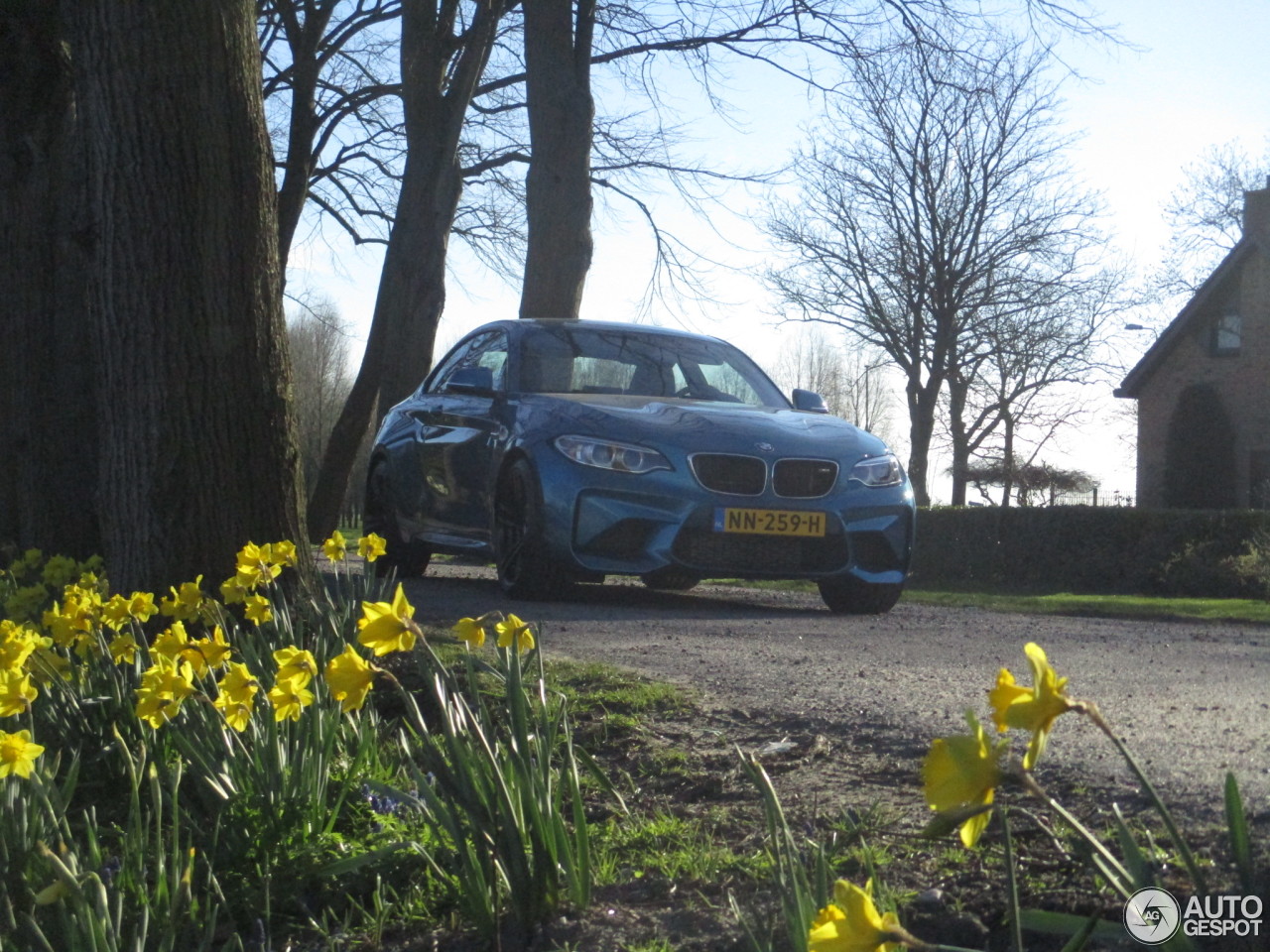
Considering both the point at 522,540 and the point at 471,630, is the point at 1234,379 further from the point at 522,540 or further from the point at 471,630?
the point at 471,630

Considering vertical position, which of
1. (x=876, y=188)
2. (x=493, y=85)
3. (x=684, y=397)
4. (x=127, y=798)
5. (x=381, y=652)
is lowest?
(x=127, y=798)

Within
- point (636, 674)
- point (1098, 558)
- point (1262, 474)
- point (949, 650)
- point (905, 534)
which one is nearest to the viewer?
point (636, 674)

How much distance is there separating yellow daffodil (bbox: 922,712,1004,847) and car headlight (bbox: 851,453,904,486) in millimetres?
6152

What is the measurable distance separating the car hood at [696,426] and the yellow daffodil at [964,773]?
19.2ft

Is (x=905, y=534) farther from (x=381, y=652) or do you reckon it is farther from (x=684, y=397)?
(x=381, y=652)

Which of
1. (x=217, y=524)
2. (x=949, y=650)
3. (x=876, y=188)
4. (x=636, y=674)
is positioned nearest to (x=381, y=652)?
(x=636, y=674)

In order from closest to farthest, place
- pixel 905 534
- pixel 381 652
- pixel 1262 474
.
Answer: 1. pixel 381 652
2. pixel 905 534
3. pixel 1262 474

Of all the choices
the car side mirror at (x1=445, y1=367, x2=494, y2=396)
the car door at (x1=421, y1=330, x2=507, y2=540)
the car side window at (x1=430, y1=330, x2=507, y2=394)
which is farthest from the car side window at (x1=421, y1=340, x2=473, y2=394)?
the car side mirror at (x1=445, y1=367, x2=494, y2=396)

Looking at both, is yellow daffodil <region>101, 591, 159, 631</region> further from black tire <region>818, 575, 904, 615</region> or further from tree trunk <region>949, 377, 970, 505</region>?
tree trunk <region>949, 377, 970, 505</region>

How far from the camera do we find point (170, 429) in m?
4.66

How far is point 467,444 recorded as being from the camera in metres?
8.17

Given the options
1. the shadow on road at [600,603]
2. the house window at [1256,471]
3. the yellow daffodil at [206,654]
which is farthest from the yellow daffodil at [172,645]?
the house window at [1256,471]

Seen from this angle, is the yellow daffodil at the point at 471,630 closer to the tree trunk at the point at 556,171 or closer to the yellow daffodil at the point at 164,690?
the yellow daffodil at the point at 164,690

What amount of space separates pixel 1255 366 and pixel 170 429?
29968 mm
